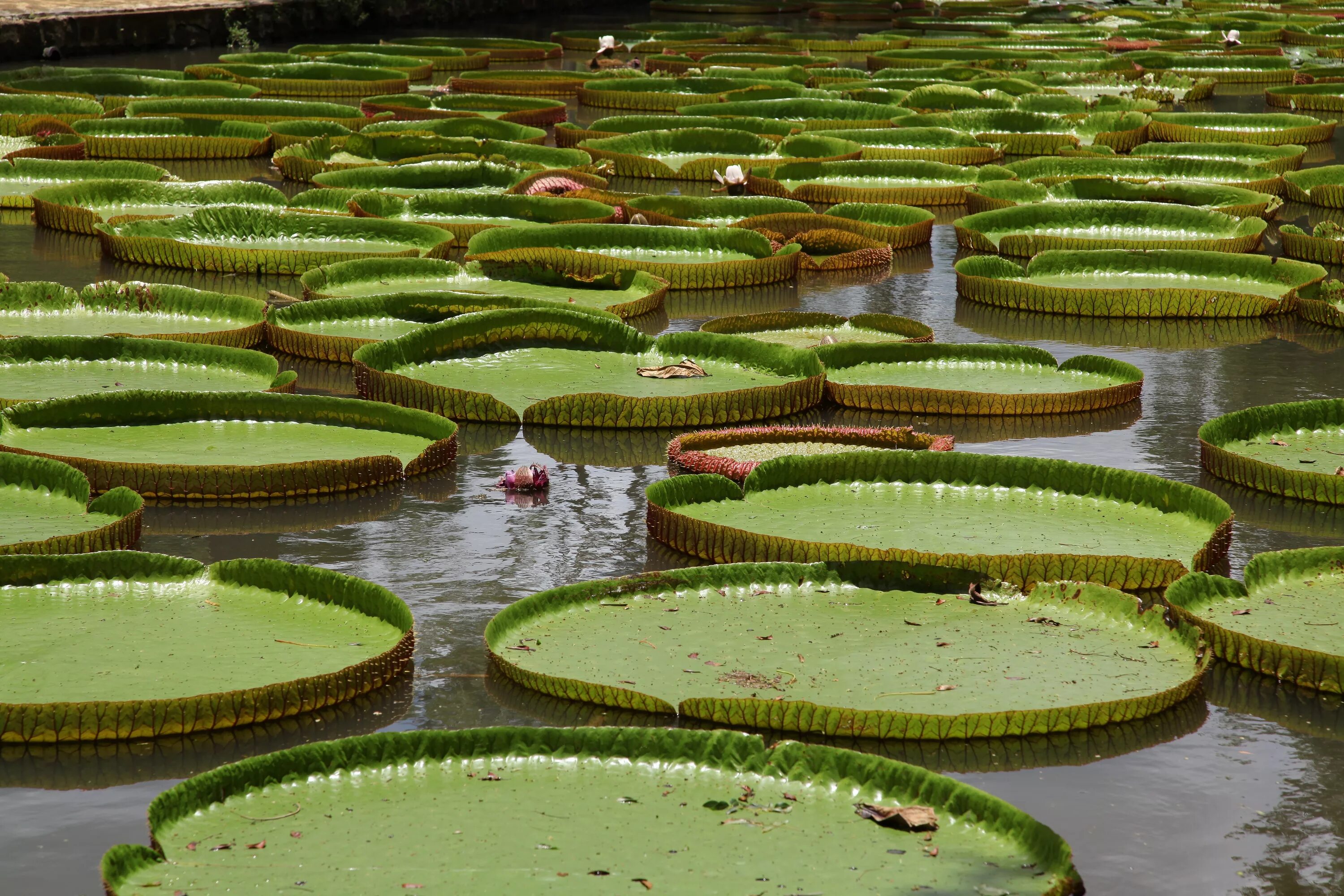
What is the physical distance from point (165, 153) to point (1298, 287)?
841cm

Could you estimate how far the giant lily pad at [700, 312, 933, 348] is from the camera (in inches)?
296

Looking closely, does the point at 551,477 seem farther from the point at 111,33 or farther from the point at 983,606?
the point at 111,33

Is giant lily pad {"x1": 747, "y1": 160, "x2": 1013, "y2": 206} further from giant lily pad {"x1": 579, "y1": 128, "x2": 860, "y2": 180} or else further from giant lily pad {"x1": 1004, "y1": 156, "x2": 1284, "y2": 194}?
giant lily pad {"x1": 1004, "y1": 156, "x2": 1284, "y2": 194}

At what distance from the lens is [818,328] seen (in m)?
7.73

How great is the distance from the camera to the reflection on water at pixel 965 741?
3.70 meters

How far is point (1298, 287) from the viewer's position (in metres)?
8.56

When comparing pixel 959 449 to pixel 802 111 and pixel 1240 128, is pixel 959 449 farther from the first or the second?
pixel 1240 128

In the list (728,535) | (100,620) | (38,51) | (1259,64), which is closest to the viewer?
Result: (100,620)

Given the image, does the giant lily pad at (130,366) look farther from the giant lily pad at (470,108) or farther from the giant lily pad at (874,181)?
the giant lily pad at (470,108)

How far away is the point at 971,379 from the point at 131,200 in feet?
19.1

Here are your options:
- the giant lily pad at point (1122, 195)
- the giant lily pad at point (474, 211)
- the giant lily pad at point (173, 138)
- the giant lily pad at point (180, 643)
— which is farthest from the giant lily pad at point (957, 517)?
the giant lily pad at point (173, 138)

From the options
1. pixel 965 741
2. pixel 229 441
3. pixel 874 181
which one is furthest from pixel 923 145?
pixel 965 741

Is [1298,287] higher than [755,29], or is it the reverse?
[755,29]

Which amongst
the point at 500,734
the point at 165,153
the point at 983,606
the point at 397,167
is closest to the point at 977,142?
the point at 397,167
